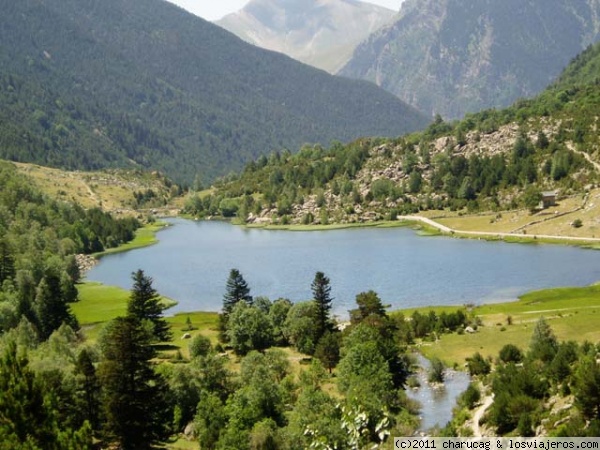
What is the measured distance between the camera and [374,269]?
472 ft

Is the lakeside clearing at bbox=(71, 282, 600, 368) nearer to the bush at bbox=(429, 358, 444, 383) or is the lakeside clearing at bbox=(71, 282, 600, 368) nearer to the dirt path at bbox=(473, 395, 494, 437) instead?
the bush at bbox=(429, 358, 444, 383)

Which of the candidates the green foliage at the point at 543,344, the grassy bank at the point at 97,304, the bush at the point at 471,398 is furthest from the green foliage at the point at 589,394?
the grassy bank at the point at 97,304

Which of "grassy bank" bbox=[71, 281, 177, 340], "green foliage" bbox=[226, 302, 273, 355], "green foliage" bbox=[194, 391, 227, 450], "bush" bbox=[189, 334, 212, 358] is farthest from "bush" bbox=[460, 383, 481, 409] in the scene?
"grassy bank" bbox=[71, 281, 177, 340]

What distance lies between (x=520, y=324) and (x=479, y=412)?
108 feet

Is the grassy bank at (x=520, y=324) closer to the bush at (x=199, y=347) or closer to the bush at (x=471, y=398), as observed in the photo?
the bush at (x=471, y=398)

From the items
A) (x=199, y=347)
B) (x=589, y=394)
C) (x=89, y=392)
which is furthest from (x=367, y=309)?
(x=589, y=394)

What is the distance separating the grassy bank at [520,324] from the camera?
7838 centimetres

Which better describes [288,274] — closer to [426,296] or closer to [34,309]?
[426,296]

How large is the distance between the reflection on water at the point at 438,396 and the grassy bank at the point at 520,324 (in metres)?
3.69

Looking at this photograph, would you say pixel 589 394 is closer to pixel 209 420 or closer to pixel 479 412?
pixel 479 412

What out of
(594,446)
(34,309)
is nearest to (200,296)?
(34,309)

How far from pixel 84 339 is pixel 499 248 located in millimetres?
95857

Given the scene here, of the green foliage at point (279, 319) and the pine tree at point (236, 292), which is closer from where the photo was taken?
the green foliage at point (279, 319)

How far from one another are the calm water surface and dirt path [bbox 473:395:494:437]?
47.3 m
